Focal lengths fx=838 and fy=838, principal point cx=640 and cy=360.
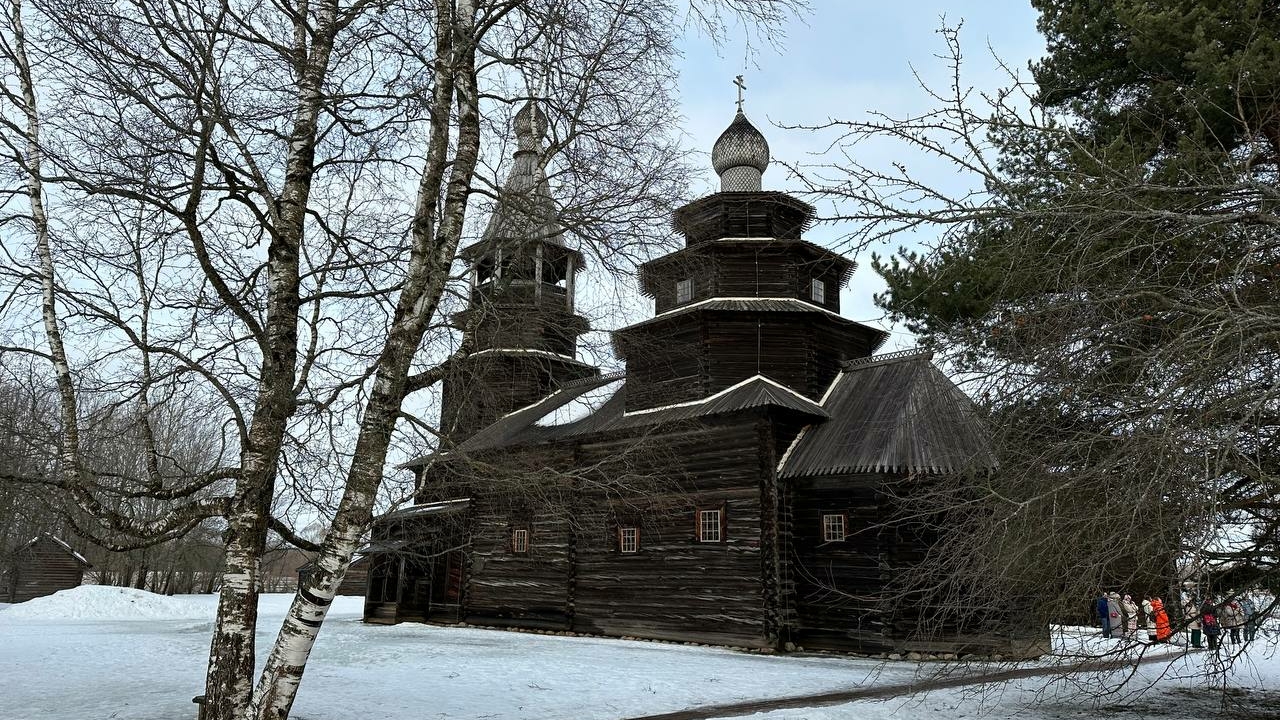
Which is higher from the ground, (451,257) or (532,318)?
(451,257)

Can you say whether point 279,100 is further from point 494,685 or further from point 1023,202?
point 494,685

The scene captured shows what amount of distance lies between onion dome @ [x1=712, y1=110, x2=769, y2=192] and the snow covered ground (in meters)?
12.1

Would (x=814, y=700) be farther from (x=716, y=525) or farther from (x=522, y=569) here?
(x=522, y=569)

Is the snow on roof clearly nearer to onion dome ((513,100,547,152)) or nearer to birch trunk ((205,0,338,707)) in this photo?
onion dome ((513,100,547,152))

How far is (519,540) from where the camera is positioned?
24.2 meters

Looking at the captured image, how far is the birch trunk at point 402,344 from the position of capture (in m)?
6.39

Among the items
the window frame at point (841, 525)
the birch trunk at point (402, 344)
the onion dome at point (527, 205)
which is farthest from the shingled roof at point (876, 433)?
the birch trunk at point (402, 344)

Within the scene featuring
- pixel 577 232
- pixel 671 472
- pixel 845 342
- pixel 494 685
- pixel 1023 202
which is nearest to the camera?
pixel 1023 202

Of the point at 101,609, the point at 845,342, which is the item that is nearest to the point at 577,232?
the point at 845,342

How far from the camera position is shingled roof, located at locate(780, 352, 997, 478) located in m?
17.0

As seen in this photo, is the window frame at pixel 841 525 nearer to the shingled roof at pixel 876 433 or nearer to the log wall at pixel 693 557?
the shingled roof at pixel 876 433

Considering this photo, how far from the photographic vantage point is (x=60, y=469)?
7.27 metres

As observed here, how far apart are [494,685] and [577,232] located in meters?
7.68

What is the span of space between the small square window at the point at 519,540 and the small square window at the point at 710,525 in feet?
21.5
